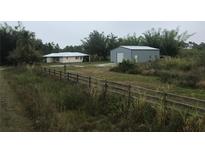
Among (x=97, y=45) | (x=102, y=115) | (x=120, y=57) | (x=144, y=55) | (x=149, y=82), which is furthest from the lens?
(x=97, y=45)

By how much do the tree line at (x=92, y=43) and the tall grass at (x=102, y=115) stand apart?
25914mm

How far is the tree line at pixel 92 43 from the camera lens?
33.7 meters

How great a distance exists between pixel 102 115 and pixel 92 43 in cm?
4715

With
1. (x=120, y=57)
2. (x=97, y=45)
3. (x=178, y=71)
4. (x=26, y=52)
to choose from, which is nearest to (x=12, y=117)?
(x=178, y=71)

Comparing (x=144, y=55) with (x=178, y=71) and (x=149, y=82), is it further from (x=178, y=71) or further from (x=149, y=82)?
(x=149, y=82)

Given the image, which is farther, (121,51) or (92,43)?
(92,43)

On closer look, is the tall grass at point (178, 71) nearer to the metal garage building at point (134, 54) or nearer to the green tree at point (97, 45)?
the metal garage building at point (134, 54)

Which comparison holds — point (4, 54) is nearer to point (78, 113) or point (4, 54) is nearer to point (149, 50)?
point (149, 50)

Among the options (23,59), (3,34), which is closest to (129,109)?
(23,59)

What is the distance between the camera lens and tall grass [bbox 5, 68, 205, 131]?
5906mm

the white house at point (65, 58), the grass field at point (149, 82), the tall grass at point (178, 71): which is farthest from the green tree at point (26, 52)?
the white house at point (65, 58)

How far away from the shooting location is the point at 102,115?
727cm

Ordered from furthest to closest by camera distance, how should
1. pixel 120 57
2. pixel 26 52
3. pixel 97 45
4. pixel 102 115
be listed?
1. pixel 97 45
2. pixel 120 57
3. pixel 26 52
4. pixel 102 115

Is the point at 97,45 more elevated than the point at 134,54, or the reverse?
the point at 97,45
